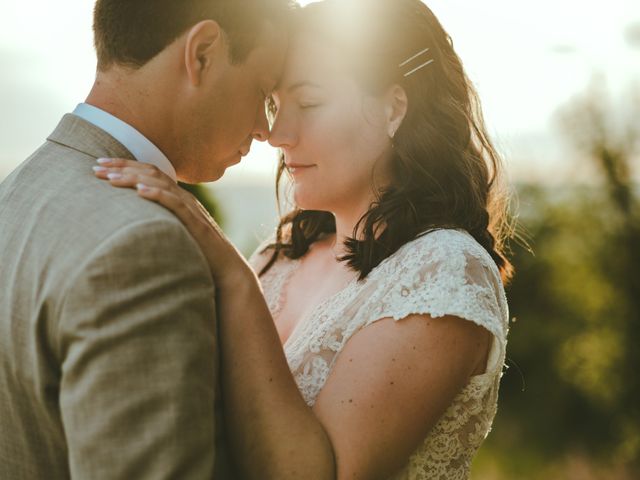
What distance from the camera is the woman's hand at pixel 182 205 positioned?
1.96m

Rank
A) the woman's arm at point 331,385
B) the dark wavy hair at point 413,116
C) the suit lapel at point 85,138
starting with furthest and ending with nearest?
the dark wavy hair at point 413,116
the woman's arm at point 331,385
the suit lapel at point 85,138

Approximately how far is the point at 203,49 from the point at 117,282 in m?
0.76

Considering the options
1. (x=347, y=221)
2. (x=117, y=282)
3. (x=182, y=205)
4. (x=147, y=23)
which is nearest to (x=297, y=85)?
(x=347, y=221)

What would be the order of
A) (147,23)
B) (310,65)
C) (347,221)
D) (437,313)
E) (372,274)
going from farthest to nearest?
(347,221) < (310,65) < (372,274) < (437,313) < (147,23)

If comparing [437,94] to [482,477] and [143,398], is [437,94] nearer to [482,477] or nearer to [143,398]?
[143,398]

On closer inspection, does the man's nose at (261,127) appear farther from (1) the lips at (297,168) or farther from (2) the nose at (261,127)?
(1) the lips at (297,168)

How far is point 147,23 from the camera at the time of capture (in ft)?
7.01

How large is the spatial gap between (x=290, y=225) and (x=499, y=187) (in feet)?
3.39

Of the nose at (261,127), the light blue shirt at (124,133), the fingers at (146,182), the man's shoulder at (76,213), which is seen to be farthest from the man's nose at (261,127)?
the man's shoulder at (76,213)

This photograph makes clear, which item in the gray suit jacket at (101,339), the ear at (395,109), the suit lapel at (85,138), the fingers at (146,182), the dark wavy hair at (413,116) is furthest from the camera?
the ear at (395,109)

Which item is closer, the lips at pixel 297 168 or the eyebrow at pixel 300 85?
the eyebrow at pixel 300 85

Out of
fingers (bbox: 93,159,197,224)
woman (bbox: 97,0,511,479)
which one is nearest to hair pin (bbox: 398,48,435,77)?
woman (bbox: 97,0,511,479)

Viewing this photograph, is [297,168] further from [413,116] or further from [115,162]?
[115,162]

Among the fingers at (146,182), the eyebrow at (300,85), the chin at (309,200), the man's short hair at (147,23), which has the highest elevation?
the man's short hair at (147,23)
